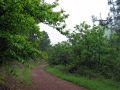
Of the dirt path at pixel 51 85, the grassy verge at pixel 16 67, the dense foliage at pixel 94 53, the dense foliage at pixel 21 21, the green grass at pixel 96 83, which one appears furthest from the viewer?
the dense foliage at pixel 94 53

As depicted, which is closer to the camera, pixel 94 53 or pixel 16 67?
pixel 16 67

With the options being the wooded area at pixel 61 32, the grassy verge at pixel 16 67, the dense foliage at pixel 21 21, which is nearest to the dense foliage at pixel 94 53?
the wooded area at pixel 61 32

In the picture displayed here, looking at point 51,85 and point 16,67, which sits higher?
point 16,67

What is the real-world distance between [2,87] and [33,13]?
4.26m

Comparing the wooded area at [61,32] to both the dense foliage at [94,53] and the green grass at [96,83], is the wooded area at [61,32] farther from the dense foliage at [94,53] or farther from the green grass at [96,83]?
the green grass at [96,83]

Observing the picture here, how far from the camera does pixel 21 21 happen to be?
38.0 feet

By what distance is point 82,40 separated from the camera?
38.0 m

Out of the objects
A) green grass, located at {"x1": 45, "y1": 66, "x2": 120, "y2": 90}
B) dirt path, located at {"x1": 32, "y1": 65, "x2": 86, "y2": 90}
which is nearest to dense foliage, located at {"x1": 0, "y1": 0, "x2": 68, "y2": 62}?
dirt path, located at {"x1": 32, "y1": 65, "x2": 86, "y2": 90}

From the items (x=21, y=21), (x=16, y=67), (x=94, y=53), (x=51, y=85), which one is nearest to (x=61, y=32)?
(x=21, y=21)

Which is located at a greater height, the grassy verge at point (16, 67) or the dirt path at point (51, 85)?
the grassy verge at point (16, 67)

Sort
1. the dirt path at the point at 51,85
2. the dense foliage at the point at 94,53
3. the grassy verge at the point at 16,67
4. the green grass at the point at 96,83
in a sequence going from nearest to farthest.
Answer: the grassy verge at the point at 16,67
the dirt path at the point at 51,85
the green grass at the point at 96,83
the dense foliage at the point at 94,53

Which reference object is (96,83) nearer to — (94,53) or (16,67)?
(16,67)

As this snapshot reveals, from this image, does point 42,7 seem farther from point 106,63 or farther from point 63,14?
point 106,63

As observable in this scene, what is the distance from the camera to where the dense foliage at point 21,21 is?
37.4ft
